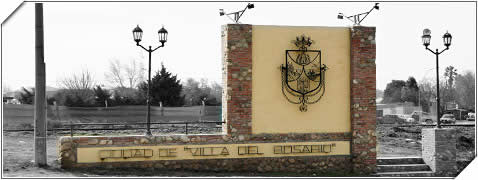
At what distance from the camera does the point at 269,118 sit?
1052 centimetres

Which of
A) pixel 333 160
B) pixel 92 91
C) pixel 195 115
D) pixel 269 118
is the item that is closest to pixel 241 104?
pixel 269 118

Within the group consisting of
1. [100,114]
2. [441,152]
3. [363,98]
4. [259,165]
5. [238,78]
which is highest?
[238,78]

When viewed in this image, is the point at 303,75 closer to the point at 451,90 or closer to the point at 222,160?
the point at 222,160

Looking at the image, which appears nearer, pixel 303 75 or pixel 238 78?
pixel 238 78

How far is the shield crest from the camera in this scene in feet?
34.5

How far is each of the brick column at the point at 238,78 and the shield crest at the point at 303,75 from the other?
808mm

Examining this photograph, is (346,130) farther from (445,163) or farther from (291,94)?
(445,163)

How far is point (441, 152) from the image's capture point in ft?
39.3

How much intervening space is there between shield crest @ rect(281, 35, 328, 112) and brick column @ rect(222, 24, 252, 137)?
808 mm

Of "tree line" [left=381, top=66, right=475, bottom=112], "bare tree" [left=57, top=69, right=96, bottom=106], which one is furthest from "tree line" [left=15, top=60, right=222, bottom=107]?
"tree line" [left=381, top=66, right=475, bottom=112]

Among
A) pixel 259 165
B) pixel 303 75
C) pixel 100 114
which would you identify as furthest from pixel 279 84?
pixel 100 114

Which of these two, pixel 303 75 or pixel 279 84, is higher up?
pixel 303 75

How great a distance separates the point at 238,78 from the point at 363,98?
283 centimetres

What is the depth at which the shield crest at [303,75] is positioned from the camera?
10.5 metres
